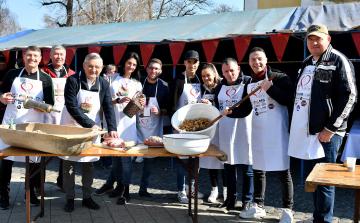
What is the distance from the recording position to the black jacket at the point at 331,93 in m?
2.66

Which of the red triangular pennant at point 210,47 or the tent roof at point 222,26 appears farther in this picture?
the tent roof at point 222,26

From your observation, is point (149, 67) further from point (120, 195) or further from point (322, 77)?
point (322, 77)

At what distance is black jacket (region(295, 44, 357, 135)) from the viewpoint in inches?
105

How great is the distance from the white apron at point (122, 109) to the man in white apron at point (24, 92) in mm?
804

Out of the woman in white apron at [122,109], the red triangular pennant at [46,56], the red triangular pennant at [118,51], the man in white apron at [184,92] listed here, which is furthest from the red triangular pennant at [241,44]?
the red triangular pennant at [46,56]

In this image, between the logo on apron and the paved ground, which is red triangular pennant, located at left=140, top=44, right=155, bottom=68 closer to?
the paved ground

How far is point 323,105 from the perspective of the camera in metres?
2.76

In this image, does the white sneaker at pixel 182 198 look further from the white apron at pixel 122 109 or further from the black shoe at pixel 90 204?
the black shoe at pixel 90 204

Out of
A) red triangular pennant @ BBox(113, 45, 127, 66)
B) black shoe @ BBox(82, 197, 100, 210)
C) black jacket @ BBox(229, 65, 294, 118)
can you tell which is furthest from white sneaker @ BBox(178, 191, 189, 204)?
red triangular pennant @ BBox(113, 45, 127, 66)

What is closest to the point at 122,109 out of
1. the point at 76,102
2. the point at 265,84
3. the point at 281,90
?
the point at 76,102

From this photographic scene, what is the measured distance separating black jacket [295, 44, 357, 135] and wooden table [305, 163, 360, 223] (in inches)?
19.3

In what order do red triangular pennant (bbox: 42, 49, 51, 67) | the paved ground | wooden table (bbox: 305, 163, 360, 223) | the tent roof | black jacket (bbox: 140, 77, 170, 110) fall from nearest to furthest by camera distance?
wooden table (bbox: 305, 163, 360, 223) → the paved ground → black jacket (bbox: 140, 77, 170, 110) → the tent roof → red triangular pennant (bbox: 42, 49, 51, 67)

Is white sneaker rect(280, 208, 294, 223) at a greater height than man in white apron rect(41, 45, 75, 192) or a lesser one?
lesser

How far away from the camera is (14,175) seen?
5207 millimetres
